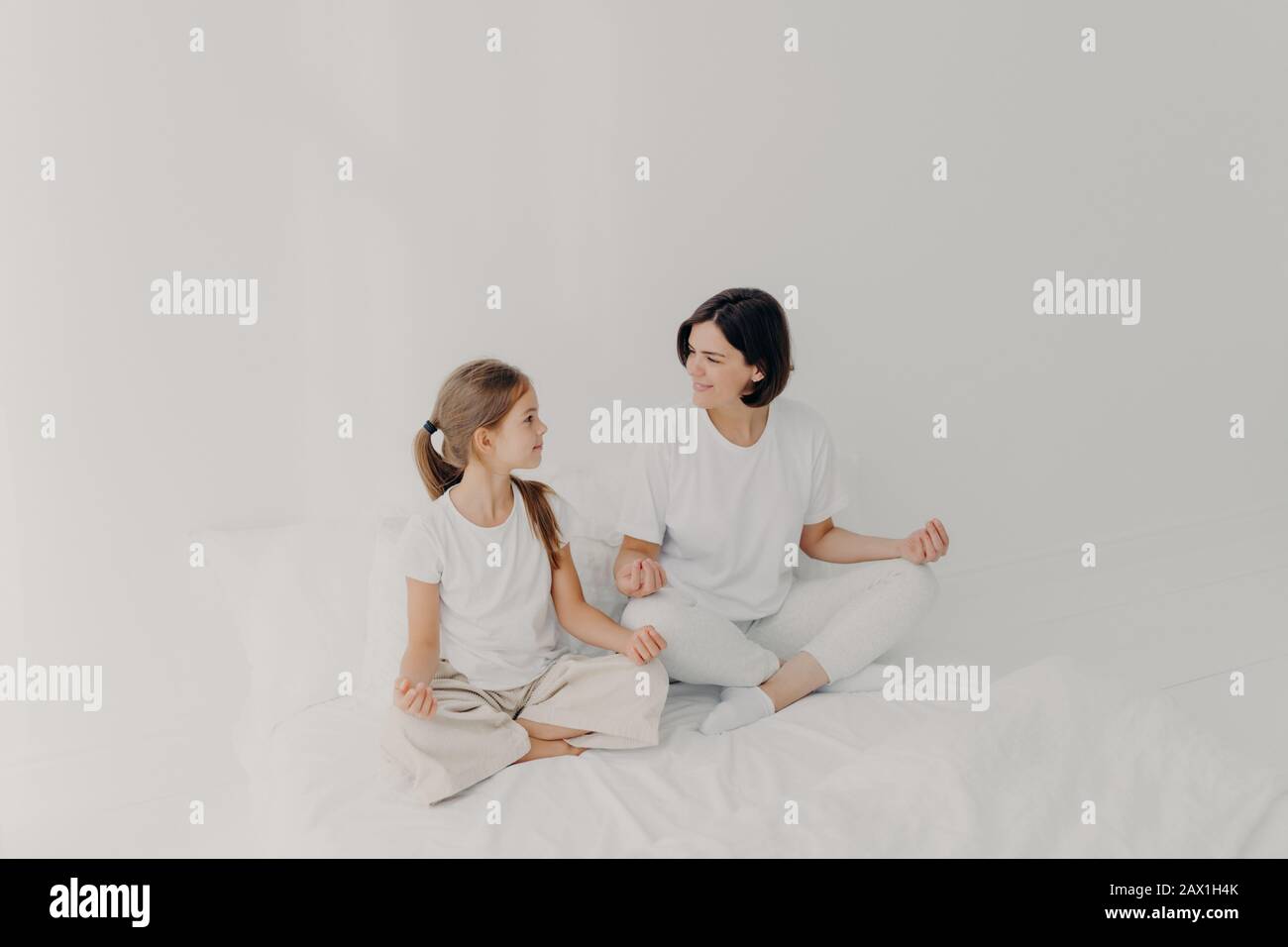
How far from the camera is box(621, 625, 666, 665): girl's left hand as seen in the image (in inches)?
67.6

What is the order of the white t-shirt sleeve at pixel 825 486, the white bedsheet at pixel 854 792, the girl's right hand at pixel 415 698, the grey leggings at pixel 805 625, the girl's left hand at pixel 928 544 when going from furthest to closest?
the white t-shirt sleeve at pixel 825 486, the girl's left hand at pixel 928 544, the grey leggings at pixel 805 625, the girl's right hand at pixel 415 698, the white bedsheet at pixel 854 792

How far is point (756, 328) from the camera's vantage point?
6.18 ft

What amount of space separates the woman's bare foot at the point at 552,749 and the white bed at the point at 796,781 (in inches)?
0.9

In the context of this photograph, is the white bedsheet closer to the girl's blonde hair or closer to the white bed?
the white bed

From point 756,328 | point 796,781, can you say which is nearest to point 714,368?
point 756,328

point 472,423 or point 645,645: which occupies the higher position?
point 472,423

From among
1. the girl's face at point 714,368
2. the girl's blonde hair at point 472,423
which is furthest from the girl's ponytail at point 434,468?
the girl's face at point 714,368

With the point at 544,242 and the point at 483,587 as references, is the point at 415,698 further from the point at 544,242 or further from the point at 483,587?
the point at 544,242

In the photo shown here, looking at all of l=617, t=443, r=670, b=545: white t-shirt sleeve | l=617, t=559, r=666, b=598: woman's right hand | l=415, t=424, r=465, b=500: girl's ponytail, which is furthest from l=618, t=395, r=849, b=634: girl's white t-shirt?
l=415, t=424, r=465, b=500: girl's ponytail

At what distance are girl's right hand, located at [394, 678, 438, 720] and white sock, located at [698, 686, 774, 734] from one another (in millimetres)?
436

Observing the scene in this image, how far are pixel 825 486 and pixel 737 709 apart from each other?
48 centimetres

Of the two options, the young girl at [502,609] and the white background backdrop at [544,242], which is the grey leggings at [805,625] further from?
the white background backdrop at [544,242]

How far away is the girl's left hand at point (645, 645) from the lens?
67.6 inches
